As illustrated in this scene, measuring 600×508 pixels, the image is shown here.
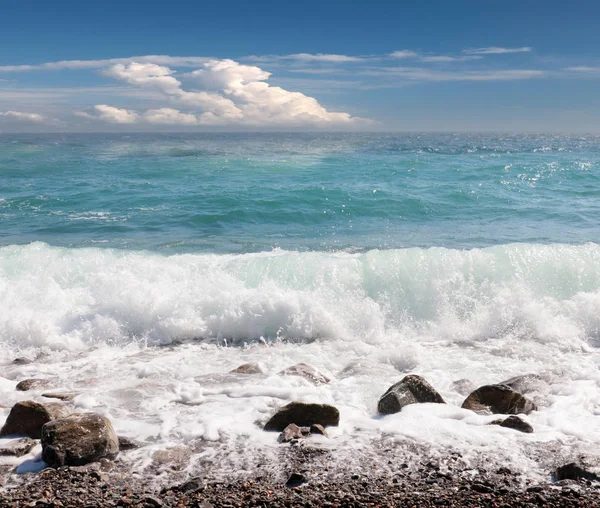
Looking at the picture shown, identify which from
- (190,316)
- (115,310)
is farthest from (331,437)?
(115,310)

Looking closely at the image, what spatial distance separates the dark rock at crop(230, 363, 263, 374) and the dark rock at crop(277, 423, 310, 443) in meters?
1.92

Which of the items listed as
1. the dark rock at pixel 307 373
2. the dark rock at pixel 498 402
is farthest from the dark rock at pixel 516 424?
the dark rock at pixel 307 373

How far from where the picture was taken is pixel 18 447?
197 inches

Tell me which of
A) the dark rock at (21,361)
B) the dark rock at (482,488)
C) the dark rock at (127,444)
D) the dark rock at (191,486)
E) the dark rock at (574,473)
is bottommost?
the dark rock at (21,361)

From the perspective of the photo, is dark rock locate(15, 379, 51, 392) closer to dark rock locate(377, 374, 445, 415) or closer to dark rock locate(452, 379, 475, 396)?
dark rock locate(377, 374, 445, 415)

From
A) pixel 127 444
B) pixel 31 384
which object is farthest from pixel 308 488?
pixel 31 384

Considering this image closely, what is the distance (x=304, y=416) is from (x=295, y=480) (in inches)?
43.5

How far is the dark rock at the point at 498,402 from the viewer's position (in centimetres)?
594

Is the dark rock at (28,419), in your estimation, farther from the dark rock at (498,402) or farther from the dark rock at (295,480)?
the dark rock at (498,402)

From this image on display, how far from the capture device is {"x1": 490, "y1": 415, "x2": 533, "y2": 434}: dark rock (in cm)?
544

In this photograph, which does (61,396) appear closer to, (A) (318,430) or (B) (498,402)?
(A) (318,430)

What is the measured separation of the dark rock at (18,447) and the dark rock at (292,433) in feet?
7.71

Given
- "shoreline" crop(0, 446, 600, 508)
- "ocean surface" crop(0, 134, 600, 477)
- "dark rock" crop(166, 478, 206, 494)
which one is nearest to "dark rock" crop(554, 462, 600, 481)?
"shoreline" crop(0, 446, 600, 508)

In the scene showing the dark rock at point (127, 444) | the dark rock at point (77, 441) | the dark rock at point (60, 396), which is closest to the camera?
the dark rock at point (77, 441)
